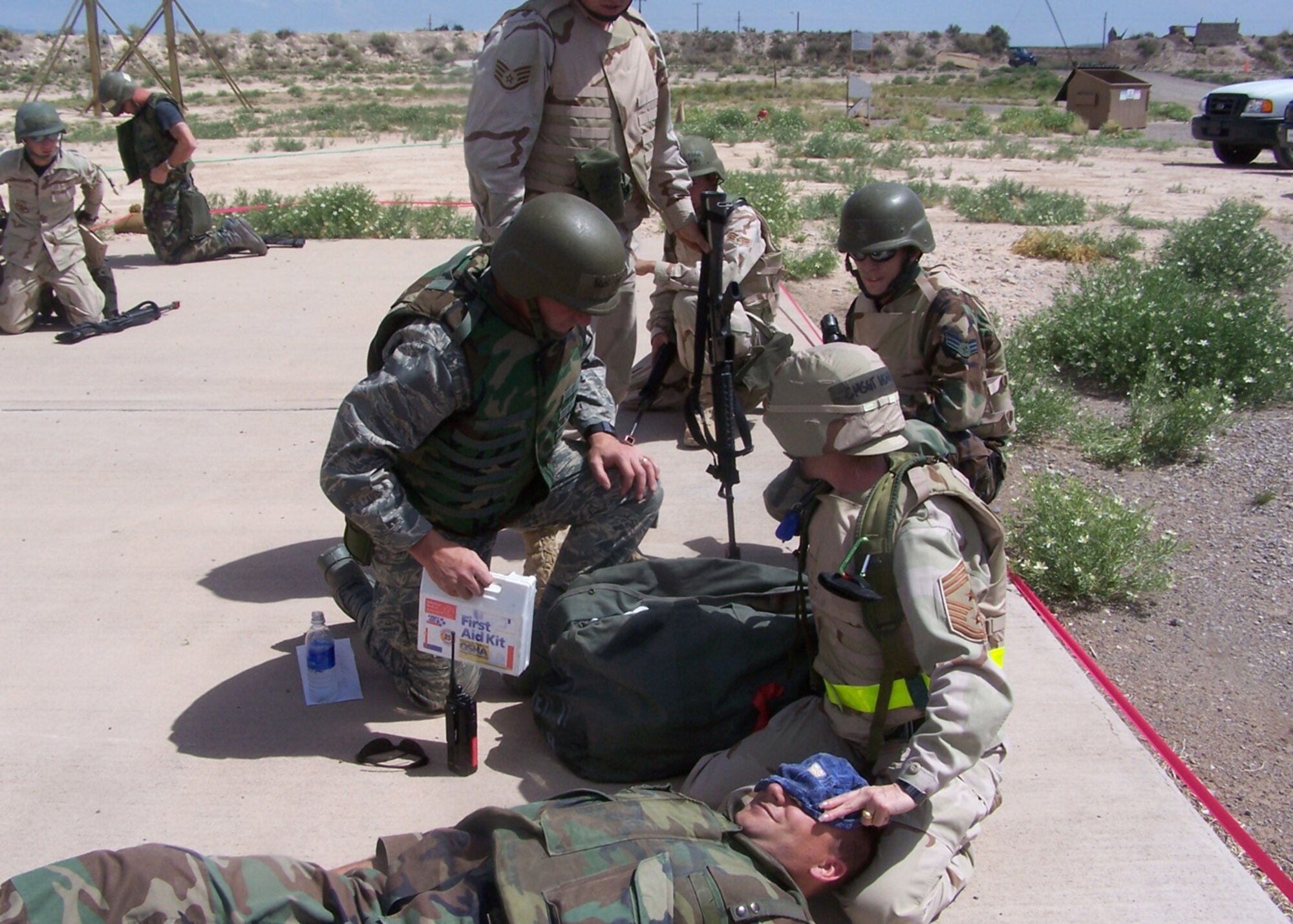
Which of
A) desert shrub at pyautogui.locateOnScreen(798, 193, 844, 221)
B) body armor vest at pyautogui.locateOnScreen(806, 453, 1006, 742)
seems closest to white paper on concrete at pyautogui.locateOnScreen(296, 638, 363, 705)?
body armor vest at pyautogui.locateOnScreen(806, 453, 1006, 742)

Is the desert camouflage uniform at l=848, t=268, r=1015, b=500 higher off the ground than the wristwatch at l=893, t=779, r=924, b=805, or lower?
higher

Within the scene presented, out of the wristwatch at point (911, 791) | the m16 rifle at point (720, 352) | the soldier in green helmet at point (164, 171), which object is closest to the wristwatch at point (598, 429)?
the m16 rifle at point (720, 352)

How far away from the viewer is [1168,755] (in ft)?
9.98

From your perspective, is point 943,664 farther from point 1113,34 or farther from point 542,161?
point 1113,34

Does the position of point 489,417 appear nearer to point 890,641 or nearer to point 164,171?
point 890,641

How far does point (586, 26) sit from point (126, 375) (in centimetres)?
351

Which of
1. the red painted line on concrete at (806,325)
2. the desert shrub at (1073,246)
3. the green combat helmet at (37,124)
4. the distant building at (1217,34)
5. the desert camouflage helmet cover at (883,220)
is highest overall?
the distant building at (1217,34)

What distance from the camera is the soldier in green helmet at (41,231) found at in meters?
6.95

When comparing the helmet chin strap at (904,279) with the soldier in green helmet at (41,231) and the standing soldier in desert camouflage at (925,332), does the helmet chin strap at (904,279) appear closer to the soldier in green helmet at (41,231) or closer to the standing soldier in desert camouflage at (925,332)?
the standing soldier in desert camouflage at (925,332)

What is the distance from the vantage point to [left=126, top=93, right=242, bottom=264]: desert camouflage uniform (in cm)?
847

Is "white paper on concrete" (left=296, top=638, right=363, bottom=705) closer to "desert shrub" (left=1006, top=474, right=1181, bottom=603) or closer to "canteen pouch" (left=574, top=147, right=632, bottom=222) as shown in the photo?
"canteen pouch" (left=574, top=147, right=632, bottom=222)

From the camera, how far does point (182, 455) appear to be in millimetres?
5062

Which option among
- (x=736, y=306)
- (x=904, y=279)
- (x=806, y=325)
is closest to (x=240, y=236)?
(x=806, y=325)

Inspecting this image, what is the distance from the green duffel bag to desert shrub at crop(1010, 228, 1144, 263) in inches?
297
